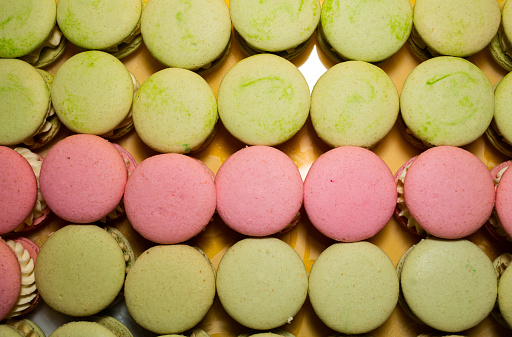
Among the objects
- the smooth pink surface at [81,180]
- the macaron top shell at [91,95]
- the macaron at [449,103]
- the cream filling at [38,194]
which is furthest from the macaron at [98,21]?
the macaron at [449,103]

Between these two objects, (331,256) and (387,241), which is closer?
(331,256)

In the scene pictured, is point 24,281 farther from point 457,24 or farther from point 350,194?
point 457,24

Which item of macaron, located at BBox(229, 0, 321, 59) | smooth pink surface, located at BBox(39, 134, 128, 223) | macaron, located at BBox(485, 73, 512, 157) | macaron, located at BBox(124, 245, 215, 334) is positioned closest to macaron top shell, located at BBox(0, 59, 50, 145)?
smooth pink surface, located at BBox(39, 134, 128, 223)

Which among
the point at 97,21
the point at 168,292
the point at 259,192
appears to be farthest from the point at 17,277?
the point at 97,21

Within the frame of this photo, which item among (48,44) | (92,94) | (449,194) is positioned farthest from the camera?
(48,44)

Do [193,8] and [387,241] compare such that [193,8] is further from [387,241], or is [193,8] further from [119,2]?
[387,241]

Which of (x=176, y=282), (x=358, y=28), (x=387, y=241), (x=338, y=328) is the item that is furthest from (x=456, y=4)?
(x=176, y=282)
